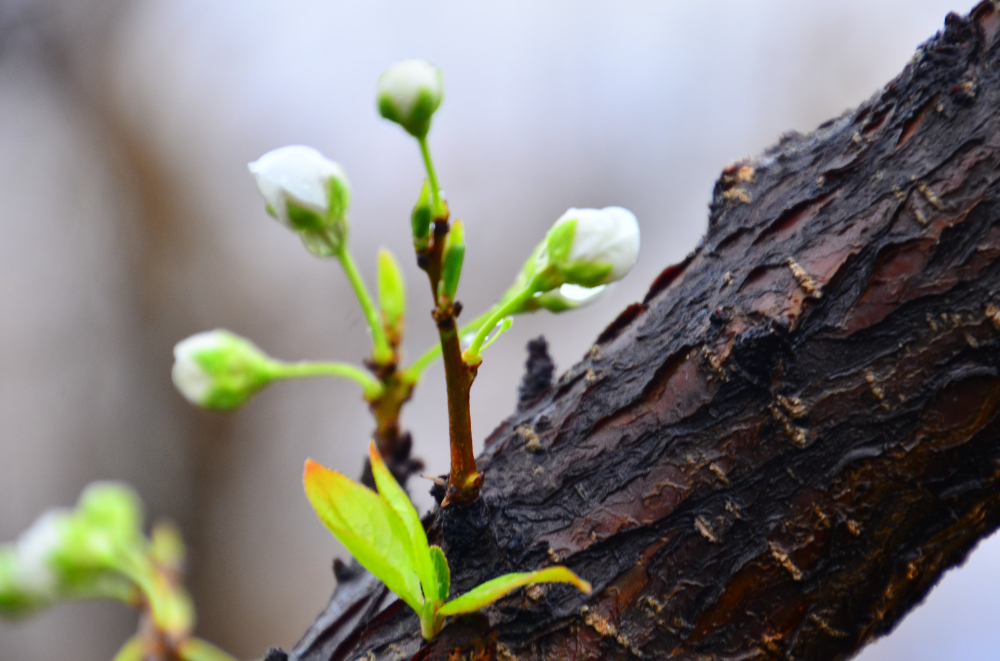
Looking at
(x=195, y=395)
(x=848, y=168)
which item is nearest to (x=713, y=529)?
(x=848, y=168)

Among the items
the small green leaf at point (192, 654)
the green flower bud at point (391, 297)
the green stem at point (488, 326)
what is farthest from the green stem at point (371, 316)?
the small green leaf at point (192, 654)

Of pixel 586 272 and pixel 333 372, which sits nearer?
pixel 586 272

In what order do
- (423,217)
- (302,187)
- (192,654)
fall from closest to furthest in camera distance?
(423,217), (302,187), (192,654)

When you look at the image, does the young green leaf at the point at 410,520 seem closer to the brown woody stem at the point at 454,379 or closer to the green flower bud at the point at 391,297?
the brown woody stem at the point at 454,379

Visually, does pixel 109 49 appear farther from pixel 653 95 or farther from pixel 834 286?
pixel 834 286

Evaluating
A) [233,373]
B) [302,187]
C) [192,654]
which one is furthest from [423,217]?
[192,654]

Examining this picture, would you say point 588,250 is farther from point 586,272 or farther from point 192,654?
point 192,654
